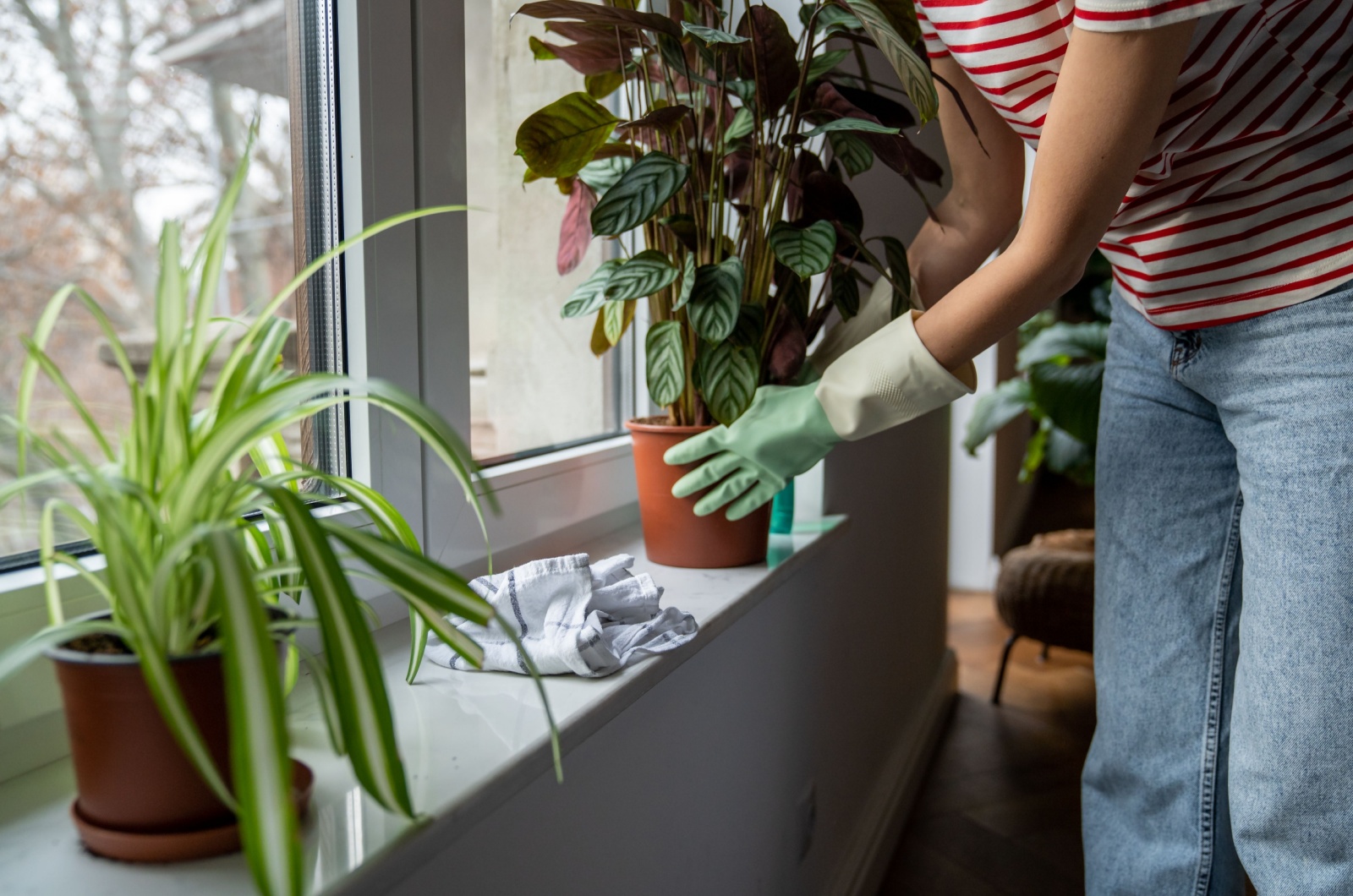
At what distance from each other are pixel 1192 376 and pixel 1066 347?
1.60m

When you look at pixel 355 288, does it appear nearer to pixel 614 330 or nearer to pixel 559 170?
pixel 559 170

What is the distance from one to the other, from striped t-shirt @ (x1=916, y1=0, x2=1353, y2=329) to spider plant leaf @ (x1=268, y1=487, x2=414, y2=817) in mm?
745

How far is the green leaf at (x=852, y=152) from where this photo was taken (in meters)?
0.97

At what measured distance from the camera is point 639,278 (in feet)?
3.18

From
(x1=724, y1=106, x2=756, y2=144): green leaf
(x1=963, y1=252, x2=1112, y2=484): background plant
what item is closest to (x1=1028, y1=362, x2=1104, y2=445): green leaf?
(x1=963, y1=252, x2=1112, y2=484): background plant

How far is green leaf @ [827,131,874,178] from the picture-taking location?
38.3 inches

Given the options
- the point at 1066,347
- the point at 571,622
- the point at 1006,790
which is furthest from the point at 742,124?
the point at 1066,347

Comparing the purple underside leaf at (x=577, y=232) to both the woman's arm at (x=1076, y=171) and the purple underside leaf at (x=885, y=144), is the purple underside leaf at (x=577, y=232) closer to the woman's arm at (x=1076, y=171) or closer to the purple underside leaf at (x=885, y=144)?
the purple underside leaf at (x=885, y=144)

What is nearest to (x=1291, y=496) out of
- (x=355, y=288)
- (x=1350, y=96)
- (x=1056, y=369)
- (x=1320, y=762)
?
(x=1320, y=762)

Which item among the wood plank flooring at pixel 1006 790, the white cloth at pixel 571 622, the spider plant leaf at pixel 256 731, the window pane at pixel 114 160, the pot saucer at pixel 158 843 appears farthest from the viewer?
the wood plank flooring at pixel 1006 790

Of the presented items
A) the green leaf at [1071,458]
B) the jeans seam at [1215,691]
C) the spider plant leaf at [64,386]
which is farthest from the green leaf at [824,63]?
the green leaf at [1071,458]

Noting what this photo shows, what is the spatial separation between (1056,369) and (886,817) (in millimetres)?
1249

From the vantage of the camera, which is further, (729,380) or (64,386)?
(729,380)

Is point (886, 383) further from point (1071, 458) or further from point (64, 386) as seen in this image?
point (1071, 458)
